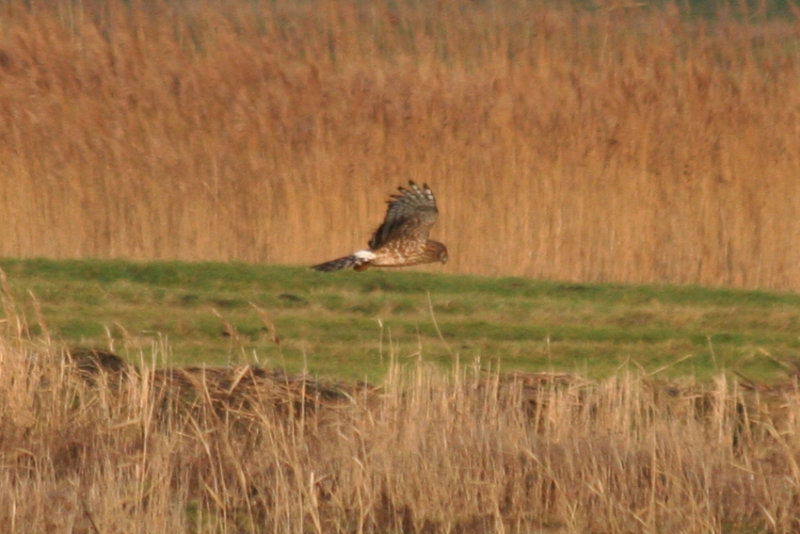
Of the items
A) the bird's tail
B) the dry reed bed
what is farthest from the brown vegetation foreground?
the dry reed bed

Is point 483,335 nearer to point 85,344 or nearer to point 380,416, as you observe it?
point 85,344

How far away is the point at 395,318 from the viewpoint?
373 inches

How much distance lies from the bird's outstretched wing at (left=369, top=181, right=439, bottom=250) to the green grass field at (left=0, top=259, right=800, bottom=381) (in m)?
0.60

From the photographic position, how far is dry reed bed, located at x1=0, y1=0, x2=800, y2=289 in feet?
36.9

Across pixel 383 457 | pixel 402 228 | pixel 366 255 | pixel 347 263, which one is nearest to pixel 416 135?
pixel 402 228

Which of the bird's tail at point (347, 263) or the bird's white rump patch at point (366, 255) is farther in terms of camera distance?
the bird's white rump patch at point (366, 255)

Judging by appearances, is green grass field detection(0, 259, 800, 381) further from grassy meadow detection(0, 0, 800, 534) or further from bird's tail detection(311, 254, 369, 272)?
bird's tail detection(311, 254, 369, 272)

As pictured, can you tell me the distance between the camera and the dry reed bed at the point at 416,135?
11.2m

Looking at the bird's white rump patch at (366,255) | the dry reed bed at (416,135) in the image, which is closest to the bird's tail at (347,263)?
the bird's white rump patch at (366,255)

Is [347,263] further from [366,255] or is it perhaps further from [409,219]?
[409,219]

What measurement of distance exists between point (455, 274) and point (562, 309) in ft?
4.44

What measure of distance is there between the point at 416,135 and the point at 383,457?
21.4ft

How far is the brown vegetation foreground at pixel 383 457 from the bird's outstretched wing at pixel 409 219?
1901 mm

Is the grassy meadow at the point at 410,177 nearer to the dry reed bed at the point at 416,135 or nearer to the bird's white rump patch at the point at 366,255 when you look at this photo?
the dry reed bed at the point at 416,135
